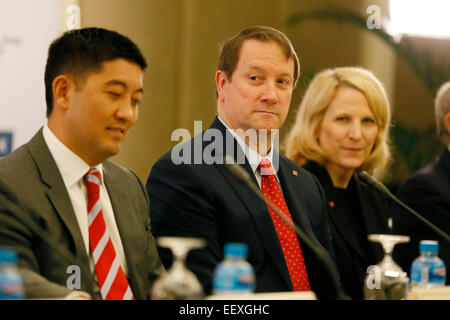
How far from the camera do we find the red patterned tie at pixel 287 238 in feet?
8.06

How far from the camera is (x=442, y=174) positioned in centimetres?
364

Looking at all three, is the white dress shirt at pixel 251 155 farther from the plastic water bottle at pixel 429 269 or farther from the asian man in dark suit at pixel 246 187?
the plastic water bottle at pixel 429 269

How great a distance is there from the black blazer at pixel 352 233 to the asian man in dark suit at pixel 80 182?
49.5 inches

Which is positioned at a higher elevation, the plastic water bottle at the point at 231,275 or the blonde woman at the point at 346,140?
the blonde woman at the point at 346,140

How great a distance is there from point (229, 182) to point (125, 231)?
0.49m

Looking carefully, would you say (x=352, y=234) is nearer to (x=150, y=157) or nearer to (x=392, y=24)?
(x=150, y=157)

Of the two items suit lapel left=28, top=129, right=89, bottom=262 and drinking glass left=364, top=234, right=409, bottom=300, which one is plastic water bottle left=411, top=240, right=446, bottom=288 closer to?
drinking glass left=364, top=234, right=409, bottom=300

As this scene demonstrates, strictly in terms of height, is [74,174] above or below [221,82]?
below

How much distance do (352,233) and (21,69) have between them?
5.43ft

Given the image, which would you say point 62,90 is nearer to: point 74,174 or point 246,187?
point 74,174

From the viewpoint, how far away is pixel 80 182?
2.05m

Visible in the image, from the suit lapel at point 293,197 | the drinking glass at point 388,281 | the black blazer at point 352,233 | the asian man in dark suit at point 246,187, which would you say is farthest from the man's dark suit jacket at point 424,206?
the drinking glass at point 388,281

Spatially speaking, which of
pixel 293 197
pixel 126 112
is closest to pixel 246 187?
pixel 293 197

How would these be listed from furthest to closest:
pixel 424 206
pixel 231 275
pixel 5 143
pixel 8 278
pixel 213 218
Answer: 1. pixel 424 206
2. pixel 5 143
3. pixel 213 218
4. pixel 231 275
5. pixel 8 278
